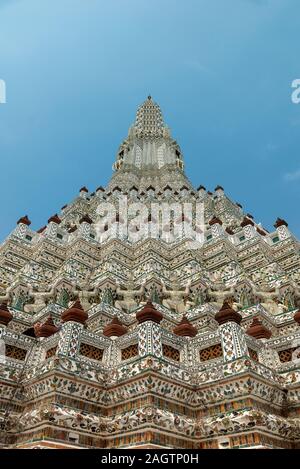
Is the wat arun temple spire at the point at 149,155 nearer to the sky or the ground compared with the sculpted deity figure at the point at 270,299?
nearer to the sky

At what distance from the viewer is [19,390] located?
330 inches

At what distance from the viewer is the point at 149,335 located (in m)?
8.35

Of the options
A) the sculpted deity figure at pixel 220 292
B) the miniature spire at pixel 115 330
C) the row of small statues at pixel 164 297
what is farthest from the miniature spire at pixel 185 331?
the sculpted deity figure at pixel 220 292

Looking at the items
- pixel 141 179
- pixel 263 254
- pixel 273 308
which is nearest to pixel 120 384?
pixel 273 308

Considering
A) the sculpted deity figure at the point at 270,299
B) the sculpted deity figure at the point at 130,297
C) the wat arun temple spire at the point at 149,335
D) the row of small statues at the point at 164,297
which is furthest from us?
the sculpted deity figure at the point at 130,297

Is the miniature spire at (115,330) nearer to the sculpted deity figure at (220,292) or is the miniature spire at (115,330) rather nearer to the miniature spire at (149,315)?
the miniature spire at (149,315)

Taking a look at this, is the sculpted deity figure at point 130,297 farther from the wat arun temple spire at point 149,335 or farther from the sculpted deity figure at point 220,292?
the sculpted deity figure at point 220,292

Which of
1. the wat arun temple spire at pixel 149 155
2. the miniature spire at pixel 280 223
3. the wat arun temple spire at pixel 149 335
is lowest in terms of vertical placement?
the wat arun temple spire at pixel 149 335

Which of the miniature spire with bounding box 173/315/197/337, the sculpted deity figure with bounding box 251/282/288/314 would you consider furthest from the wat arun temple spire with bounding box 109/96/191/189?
the miniature spire with bounding box 173/315/197/337

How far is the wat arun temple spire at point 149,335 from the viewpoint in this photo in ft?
23.8

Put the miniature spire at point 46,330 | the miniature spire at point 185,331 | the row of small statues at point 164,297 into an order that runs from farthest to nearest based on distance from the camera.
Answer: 1. the row of small statues at point 164,297
2. the miniature spire at point 185,331
3. the miniature spire at point 46,330

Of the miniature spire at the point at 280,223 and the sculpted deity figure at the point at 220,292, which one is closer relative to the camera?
the sculpted deity figure at the point at 220,292
